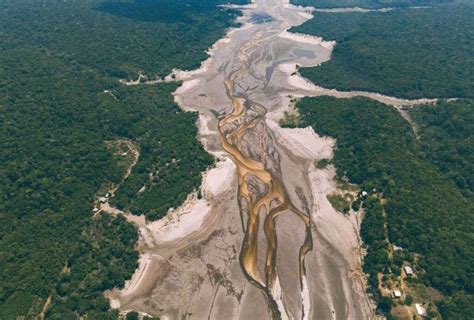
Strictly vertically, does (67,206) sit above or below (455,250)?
below

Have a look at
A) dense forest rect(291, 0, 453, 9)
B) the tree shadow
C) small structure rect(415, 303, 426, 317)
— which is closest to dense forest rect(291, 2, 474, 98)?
dense forest rect(291, 0, 453, 9)

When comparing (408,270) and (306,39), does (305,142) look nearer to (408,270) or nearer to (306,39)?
(408,270)

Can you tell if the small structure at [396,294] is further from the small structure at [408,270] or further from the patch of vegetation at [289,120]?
the patch of vegetation at [289,120]

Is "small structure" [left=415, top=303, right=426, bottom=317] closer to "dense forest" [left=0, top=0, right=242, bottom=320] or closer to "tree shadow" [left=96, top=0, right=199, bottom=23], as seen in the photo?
"dense forest" [left=0, top=0, right=242, bottom=320]

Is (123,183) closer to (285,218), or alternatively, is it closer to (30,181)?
(30,181)

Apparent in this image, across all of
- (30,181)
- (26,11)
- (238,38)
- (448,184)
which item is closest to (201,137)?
(30,181)
